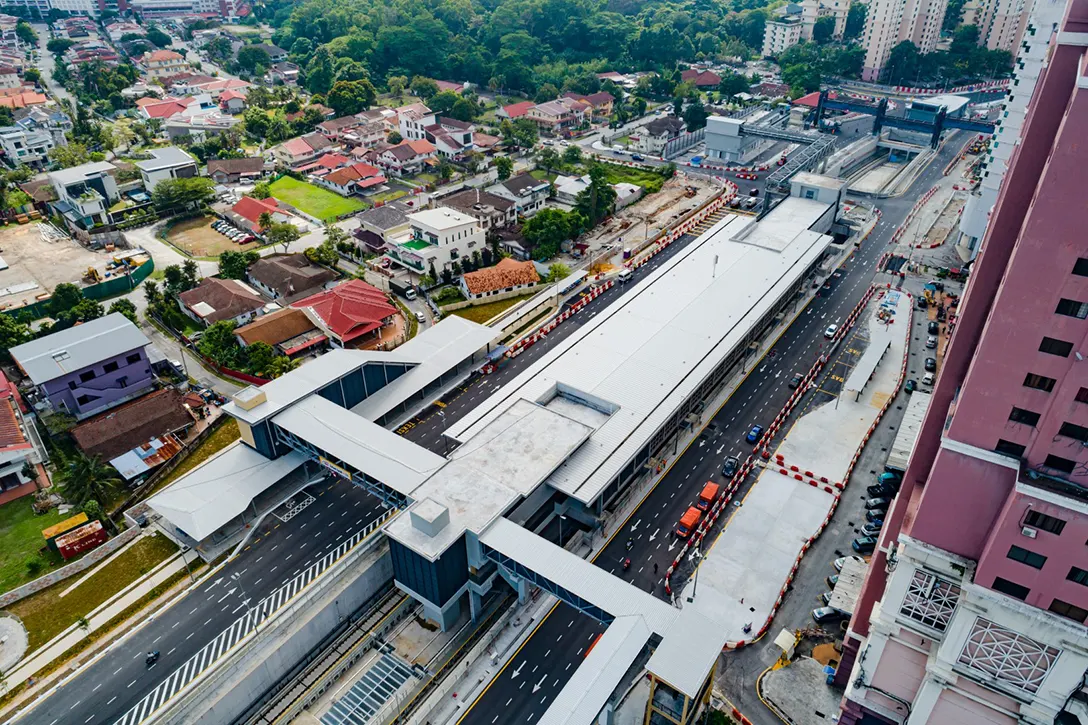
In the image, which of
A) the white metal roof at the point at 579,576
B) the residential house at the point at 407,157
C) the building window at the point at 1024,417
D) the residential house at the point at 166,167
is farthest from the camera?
the residential house at the point at 407,157

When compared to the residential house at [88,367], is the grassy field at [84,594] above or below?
below

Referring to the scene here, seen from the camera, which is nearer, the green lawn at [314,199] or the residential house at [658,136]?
the green lawn at [314,199]

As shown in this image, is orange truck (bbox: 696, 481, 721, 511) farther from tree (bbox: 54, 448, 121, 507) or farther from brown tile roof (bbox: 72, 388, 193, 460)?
tree (bbox: 54, 448, 121, 507)

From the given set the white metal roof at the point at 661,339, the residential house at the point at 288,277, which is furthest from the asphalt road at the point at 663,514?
the residential house at the point at 288,277

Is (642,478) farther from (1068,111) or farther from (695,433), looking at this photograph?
(1068,111)

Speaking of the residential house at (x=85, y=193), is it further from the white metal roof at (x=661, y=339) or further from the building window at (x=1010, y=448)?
the building window at (x=1010, y=448)

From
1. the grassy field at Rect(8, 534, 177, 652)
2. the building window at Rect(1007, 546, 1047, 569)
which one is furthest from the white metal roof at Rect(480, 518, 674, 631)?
the grassy field at Rect(8, 534, 177, 652)
